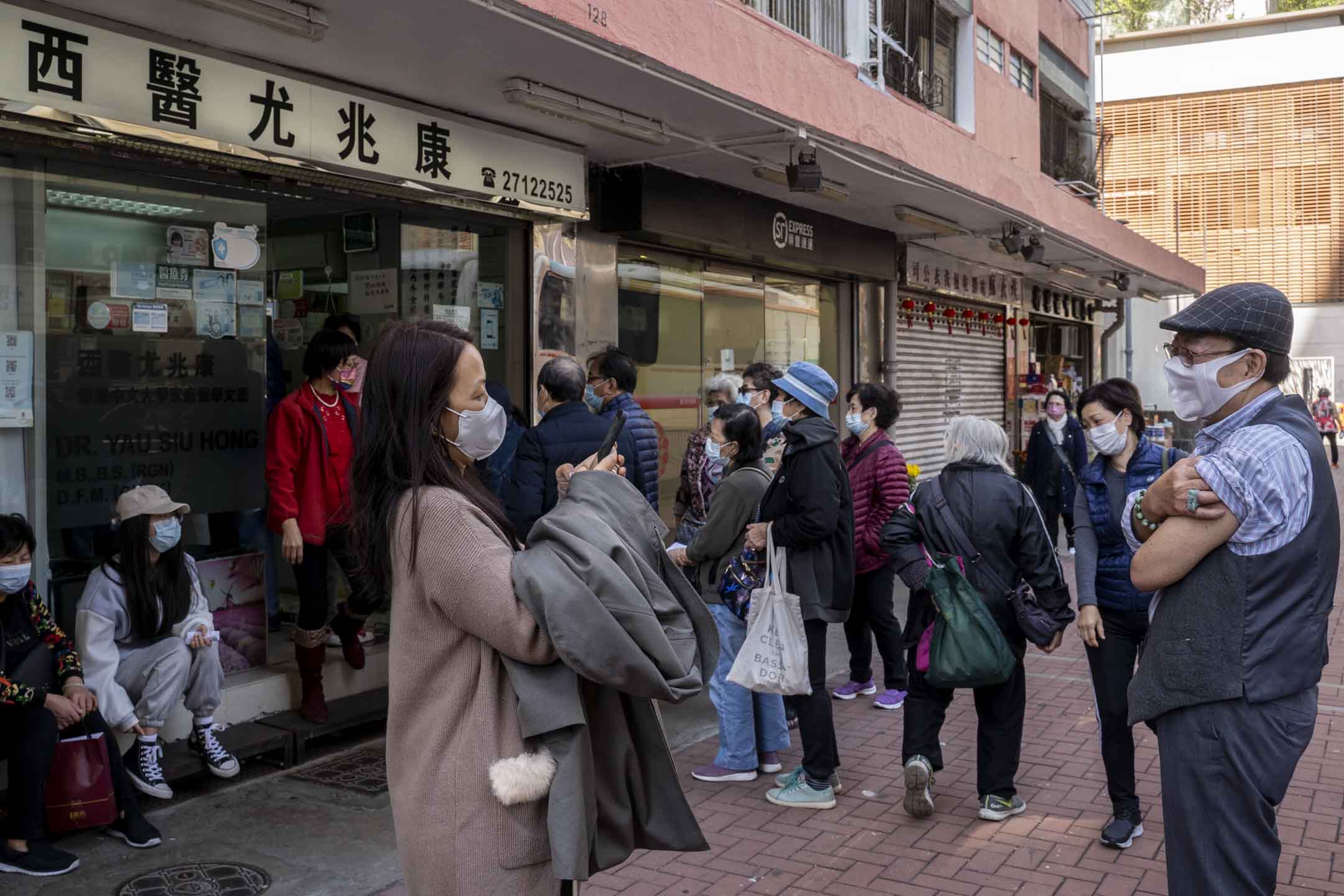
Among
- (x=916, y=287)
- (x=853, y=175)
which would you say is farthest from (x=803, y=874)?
(x=916, y=287)

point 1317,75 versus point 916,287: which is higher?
point 1317,75

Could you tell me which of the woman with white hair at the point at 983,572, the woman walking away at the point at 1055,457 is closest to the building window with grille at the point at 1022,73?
the woman walking away at the point at 1055,457

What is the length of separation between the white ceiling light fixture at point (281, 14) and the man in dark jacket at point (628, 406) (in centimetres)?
212

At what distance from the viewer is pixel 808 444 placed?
530 cm

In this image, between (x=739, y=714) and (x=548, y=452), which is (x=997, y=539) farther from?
(x=548, y=452)

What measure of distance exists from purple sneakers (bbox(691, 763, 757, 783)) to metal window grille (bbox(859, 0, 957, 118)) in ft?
24.4

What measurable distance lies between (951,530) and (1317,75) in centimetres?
3348

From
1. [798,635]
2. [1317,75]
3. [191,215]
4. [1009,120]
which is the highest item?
[1317,75]

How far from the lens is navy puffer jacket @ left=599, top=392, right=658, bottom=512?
241 inches

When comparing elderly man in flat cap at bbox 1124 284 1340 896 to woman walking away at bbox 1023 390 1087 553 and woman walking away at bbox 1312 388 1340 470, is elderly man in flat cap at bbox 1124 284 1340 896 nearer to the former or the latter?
woman walking away at bbox 1023 390 1087 553

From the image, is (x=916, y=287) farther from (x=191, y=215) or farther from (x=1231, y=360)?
(x=1231, y=360)

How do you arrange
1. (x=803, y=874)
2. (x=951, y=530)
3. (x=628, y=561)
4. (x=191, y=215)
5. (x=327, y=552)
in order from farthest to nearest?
(x=327, y=552) → (x=191, y=215) → (x=951, y=530) → (x=803, y=874) → (x=628, y=561)

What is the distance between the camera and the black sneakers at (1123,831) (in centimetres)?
481

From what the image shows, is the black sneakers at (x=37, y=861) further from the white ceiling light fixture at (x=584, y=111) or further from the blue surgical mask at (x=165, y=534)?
the white ceiling light fixture at (x=584, y=111)
